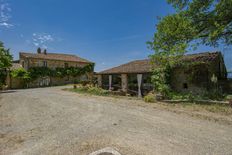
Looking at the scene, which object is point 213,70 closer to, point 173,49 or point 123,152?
point 173,49

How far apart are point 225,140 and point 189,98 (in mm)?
6458

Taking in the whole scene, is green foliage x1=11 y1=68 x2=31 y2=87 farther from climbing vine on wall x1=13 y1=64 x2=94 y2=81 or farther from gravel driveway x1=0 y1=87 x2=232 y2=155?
gravel driveway x1=0 y1=87 x2=232 y2=155

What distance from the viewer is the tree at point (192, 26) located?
36.3ft

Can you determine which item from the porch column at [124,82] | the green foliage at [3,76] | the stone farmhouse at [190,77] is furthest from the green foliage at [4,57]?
the porch column at [124,82]

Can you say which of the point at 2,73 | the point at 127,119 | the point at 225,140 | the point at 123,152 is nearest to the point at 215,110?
the point at 225,140

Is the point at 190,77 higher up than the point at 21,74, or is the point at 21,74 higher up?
the point at 21,74

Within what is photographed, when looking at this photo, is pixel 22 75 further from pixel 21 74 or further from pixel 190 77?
Result: pixel 190 77

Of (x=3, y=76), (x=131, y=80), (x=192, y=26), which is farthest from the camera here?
(x=3, y=76)

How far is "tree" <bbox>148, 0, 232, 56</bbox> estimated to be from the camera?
11.1 meters

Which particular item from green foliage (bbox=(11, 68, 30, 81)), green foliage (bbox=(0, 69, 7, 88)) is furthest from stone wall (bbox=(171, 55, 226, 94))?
green foliage (bbox=(0, 69, 7, 88))

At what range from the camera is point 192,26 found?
1201 centimetres

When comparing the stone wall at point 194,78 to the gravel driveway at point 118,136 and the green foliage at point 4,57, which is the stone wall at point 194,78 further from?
the green foliage at point 4,57

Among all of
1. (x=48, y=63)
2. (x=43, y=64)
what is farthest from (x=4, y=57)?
(x=48, y=63)

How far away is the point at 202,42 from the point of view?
1187cm
